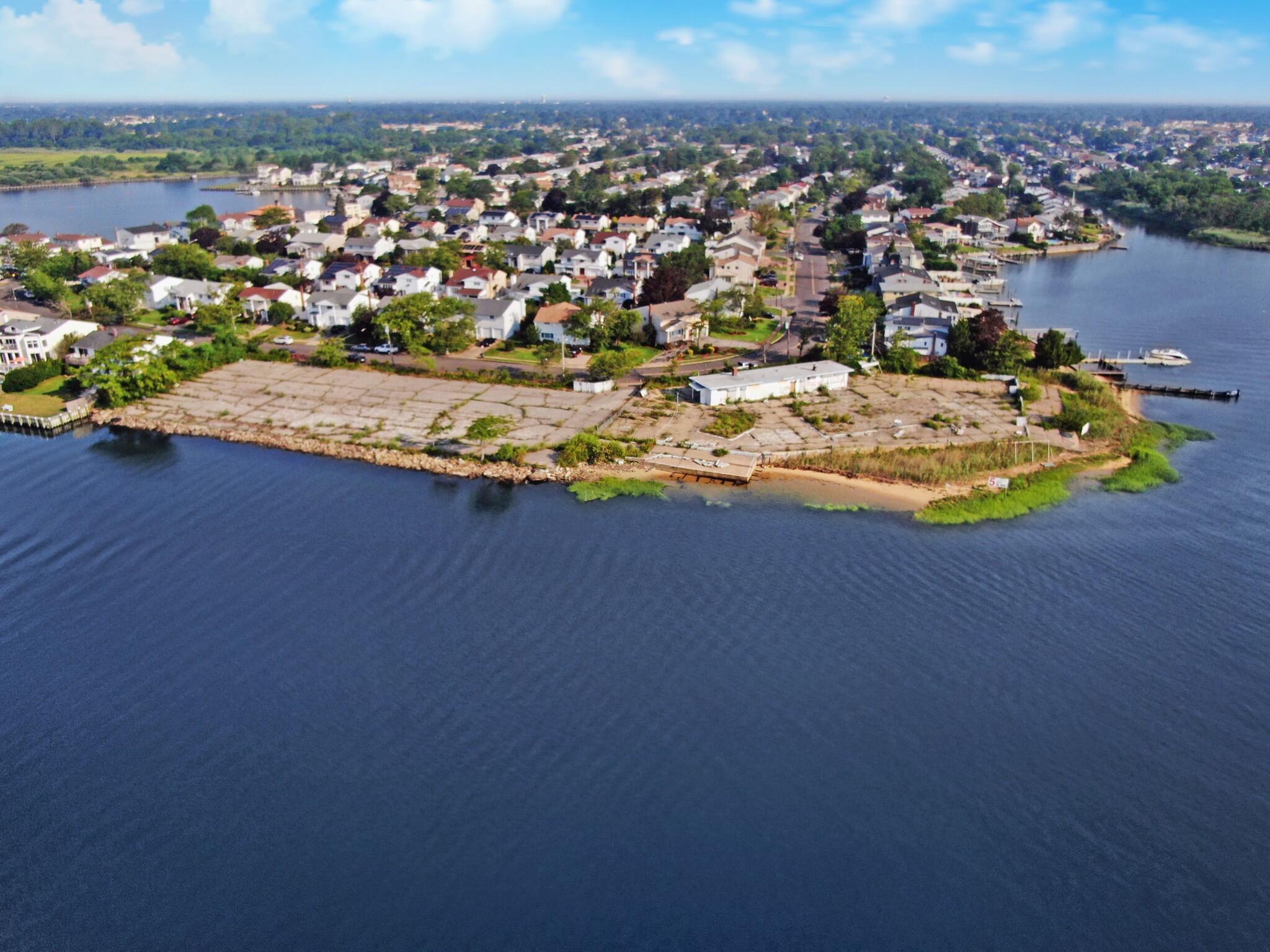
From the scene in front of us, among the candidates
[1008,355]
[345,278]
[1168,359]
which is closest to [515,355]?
[345,278]

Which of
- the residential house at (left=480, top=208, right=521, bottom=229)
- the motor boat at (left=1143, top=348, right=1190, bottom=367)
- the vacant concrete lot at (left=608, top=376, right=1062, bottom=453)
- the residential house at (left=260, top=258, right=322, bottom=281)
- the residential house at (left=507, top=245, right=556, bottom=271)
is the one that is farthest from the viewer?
the residential house at (left=480, top=208, right=521, bottom=229)

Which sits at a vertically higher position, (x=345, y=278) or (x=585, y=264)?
(x=585, y=264)

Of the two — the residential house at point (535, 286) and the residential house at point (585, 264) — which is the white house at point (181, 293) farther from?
the residential house at point (585, 264)

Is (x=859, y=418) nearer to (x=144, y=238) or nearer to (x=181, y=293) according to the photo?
(x=181, y=293)

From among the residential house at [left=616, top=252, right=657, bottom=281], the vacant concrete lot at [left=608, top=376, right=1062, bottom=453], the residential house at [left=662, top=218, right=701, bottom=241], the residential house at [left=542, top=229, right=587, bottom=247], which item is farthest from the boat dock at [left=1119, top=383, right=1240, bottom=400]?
the residential house at [left=542, top=229, right=587, bottom=247]

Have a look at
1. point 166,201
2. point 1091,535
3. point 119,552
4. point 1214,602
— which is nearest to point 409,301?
point 119,552

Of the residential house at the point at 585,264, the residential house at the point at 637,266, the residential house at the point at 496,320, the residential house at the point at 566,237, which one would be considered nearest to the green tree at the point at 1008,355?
the residential house at the point at 496,320

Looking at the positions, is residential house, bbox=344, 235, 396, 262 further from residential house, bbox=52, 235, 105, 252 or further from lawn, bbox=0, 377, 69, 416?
lawn, bbox=0, 377, 69, 416
